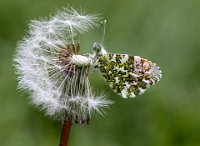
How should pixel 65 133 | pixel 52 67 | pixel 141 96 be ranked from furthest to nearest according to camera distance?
1. pixel 141 96
2. pixel 52 67
3. pixel 65 133

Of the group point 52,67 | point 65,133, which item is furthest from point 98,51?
point 65,133

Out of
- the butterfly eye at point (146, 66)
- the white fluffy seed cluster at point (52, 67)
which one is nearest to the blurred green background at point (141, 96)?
the white fluffy seed cluster at point (52, 67)

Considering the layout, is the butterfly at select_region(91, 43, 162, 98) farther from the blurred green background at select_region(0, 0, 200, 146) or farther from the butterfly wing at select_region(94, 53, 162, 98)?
the blurred green background at select_region(0, 0, 200, 146)

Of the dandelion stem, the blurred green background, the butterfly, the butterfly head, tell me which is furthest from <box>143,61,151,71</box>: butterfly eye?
the blurred green background

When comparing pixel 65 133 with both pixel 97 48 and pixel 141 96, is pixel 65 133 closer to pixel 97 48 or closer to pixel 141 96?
pixel 97 48

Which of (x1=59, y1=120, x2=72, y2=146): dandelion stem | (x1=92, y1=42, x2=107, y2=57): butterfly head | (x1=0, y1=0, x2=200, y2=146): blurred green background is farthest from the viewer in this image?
(x1=0, y1=0, x2=200, y2=146): blurred green background

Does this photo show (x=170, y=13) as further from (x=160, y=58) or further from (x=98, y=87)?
(x=98, y=87)

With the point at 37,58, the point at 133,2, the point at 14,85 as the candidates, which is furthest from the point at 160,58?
the point at 37,58

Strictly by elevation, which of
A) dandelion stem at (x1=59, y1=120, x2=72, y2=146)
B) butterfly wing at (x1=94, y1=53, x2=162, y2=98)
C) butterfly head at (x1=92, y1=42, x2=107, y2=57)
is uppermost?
butterfly head at (x1=92, y1=42, x2=107, y2=57)
